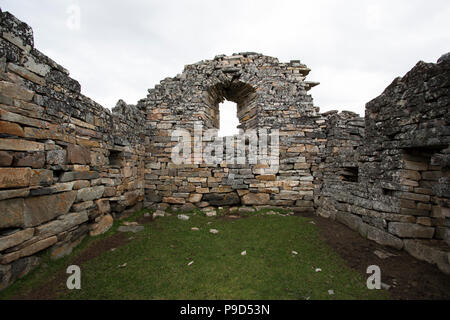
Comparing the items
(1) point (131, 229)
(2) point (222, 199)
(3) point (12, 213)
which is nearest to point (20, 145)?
(3) point (12, 213)

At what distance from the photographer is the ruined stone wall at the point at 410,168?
10.00 ft

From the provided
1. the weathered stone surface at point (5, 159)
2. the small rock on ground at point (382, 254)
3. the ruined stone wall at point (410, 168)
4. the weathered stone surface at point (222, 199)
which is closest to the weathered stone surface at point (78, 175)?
the weathered stone surface at point (5, 159)

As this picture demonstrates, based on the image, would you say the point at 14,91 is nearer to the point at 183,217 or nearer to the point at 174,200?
the point at 183,217

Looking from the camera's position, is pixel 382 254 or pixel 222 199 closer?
pixel 382 254

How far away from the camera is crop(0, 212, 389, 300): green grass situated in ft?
8.48

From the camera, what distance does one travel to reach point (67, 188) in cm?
352

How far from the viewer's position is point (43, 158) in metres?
3.05

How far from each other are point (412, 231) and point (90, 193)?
6.79 meters

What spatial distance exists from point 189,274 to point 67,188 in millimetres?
2888

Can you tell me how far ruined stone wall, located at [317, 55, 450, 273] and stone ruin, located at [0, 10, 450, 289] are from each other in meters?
0.02

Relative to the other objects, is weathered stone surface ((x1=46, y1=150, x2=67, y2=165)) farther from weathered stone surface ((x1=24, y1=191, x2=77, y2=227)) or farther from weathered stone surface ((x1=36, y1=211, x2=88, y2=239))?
weathered stone surface ((x1=36, y1=211, x2=88, y2=239))
